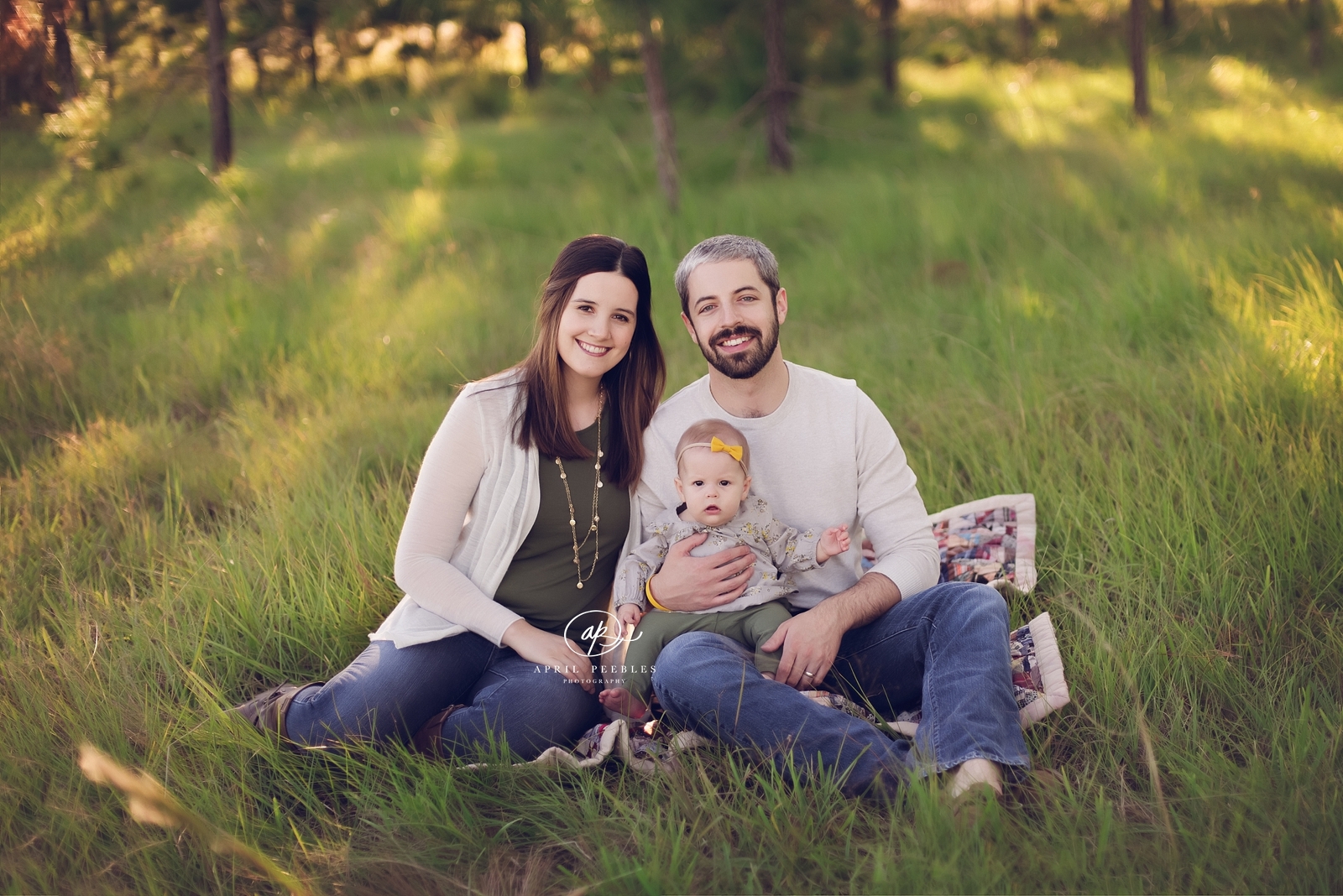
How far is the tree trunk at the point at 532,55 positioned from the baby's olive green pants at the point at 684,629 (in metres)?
14.2

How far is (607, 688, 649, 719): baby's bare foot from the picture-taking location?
2.68 m

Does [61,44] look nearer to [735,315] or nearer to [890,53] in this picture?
[735,315]

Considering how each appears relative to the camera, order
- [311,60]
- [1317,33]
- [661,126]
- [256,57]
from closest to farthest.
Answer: [661,126] → [256,57] → [311,60] → [1317,33]

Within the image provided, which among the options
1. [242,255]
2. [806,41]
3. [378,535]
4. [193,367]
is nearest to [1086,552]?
[378,535]

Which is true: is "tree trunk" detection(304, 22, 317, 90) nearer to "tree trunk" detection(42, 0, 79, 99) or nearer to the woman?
"tree trunk" detection(42, 0, 79, 99)

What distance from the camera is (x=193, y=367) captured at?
16.7 ft

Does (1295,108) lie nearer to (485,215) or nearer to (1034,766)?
(485,215)

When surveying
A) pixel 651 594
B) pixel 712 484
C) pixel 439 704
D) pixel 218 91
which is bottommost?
pixel 439 704

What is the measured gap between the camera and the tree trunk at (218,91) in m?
8.20

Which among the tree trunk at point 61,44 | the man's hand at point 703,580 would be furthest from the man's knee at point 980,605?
the tree trunk at point 61,44

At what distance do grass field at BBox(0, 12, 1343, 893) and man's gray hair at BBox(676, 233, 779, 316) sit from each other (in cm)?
144

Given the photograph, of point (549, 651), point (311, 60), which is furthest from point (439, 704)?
point (311, 60)

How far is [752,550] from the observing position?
272 centimetres

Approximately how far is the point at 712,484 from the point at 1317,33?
16.7m
